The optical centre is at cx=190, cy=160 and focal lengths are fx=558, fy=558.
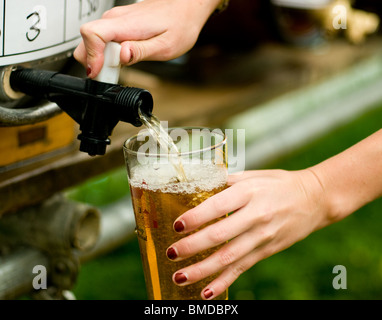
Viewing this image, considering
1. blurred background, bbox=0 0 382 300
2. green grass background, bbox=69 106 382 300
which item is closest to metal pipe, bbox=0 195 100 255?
blurred background, bbox=0 0 382 300

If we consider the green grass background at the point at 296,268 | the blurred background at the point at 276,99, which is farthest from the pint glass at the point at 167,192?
the green grass background at the point at 296,268

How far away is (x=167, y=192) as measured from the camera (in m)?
0.83

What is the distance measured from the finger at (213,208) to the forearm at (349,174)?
0.19 meters

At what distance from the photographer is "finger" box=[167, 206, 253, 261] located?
2.69ft

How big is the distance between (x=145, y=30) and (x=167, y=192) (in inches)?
12.4

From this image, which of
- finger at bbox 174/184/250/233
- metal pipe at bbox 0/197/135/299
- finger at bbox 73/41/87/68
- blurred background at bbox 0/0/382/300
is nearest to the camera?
finger at bbox 174/184/250/233

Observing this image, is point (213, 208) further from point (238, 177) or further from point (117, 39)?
point (117, 39)

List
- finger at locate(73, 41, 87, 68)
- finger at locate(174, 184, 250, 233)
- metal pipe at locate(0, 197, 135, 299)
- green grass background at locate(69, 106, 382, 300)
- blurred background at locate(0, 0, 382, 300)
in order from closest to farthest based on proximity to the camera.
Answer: finger at locate(174, 184, 250, 233), finger at locate(73, 41, 87, 68), metal pipe at locate(0, 197, 135, 299), blurred background at locate(0, 0, 382, 300), green grass background at locate(69, 106, 382, 300)

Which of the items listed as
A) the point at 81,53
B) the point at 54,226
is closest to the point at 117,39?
the point at 81,53

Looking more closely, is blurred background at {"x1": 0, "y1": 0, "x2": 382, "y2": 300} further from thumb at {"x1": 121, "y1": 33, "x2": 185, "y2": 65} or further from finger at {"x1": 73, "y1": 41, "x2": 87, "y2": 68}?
finger at {"x1": 73, "y1": 41, "x2": 87, "y2": 68}

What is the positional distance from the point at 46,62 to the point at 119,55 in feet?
0.68

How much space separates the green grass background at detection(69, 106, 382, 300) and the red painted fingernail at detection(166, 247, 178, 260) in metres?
1.30
